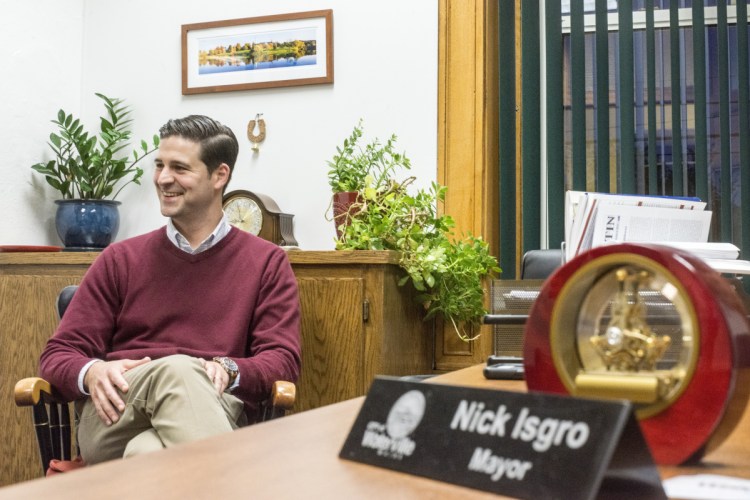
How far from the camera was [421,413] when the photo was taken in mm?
580

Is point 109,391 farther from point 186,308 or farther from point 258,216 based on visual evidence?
point 258,216

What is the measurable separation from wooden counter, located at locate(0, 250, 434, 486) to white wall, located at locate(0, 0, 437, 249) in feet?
1.58

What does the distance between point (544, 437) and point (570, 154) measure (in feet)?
8.91

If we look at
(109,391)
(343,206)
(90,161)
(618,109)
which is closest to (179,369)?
(109,391)

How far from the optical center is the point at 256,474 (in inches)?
21.9

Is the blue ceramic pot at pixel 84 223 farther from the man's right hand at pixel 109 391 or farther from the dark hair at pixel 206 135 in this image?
the man's right hand at pixel 109 391

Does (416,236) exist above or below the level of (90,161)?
below

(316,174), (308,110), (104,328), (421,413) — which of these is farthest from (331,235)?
(421,413)

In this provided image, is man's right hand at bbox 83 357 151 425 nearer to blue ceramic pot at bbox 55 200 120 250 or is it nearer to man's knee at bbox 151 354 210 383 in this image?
man's knee at bbox 151 354 210 383

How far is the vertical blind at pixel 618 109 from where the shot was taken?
299cm

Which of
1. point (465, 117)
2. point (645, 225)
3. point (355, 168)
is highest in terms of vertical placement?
point (465, 117)

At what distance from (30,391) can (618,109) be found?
224 cm

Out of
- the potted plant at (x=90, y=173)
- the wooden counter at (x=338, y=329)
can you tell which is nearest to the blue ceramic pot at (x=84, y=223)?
the potted plant at (x=90, y=173)

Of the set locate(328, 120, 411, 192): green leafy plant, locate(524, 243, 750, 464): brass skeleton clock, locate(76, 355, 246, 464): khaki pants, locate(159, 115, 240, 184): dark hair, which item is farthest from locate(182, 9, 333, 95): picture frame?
locate(524, 243, 750, 464): brass skeleton clock
